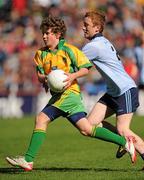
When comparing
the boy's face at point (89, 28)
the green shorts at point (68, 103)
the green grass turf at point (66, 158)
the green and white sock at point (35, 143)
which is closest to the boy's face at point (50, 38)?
the boy's face at point (89, 28)

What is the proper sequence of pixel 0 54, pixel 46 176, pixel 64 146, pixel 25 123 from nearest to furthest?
pixel 46 176 < pixel 64 146 < pixel 25 123 < pixel 0 54

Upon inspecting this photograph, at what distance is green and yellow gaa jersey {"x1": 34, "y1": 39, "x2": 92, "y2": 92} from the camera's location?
844cm

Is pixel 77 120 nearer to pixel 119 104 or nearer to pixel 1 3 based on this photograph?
pixel 119 104

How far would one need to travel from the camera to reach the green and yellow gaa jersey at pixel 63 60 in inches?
332

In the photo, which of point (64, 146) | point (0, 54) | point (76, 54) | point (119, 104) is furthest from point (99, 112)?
point (0, 54)

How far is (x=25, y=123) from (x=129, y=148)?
9376 millimetres

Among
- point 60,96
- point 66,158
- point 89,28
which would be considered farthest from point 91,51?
point 66,158

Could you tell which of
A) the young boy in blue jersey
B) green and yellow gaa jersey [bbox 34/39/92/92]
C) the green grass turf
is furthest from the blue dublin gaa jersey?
the green grass turf

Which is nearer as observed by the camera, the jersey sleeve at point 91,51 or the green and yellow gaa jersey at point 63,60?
the green and yellow gaa jersey at point 63,60

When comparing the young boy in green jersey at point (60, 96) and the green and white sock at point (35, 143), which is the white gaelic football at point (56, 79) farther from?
the green and white sock at point (35, 143)

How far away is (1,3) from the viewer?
2231cm

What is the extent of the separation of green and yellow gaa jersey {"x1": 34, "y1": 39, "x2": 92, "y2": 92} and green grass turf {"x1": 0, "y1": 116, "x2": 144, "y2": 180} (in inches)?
43.6

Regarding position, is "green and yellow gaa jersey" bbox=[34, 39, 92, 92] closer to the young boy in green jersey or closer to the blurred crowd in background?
the young boy in green jersey

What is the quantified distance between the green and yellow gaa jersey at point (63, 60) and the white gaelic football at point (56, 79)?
17 centimetres
